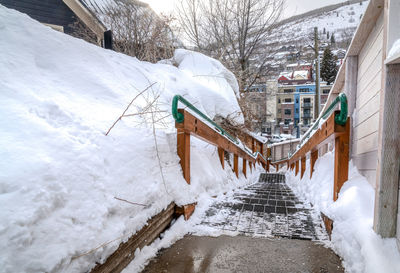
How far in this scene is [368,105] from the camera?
8.05 feet

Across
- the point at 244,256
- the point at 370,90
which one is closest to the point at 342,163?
the point at 370,90

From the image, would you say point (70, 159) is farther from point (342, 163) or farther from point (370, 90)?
point (370, 90)

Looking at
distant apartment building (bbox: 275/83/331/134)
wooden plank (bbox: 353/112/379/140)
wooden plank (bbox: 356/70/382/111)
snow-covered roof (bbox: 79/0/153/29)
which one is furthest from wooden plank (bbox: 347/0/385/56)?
distant apartment building (bbox: 275/83/331/134)

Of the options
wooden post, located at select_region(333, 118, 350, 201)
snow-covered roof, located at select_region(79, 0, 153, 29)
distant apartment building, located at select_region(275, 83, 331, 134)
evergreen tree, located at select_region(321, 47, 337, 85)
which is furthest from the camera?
distant apartment building, located at select_region(275, 83, 331, 134)

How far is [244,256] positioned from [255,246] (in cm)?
18

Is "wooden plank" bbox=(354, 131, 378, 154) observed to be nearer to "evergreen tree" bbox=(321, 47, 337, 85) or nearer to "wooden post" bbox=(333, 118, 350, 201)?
"wooden post" bbox=(333, 118, 350, 201)

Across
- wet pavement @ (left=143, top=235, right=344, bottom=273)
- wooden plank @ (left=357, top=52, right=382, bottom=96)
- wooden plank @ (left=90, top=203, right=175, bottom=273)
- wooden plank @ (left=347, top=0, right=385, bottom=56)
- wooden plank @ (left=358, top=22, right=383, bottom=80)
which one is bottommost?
wet pavement @ (left=143, top=235, right=344, bottom=273)

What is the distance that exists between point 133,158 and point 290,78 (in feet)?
171

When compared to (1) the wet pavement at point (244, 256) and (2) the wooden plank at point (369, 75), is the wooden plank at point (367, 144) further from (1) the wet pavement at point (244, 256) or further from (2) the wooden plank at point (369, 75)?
(1) the wet pavement at point (244, 256)

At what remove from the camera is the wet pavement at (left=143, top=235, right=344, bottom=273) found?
163 centimetres

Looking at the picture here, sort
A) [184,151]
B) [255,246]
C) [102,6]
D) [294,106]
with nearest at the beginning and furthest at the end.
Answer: [255,246]
[184,151]
[102,6]
[294,106]

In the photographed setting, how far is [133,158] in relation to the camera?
80.5 inches

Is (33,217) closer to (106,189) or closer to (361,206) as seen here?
(106,189)

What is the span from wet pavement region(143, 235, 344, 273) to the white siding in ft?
2.83
